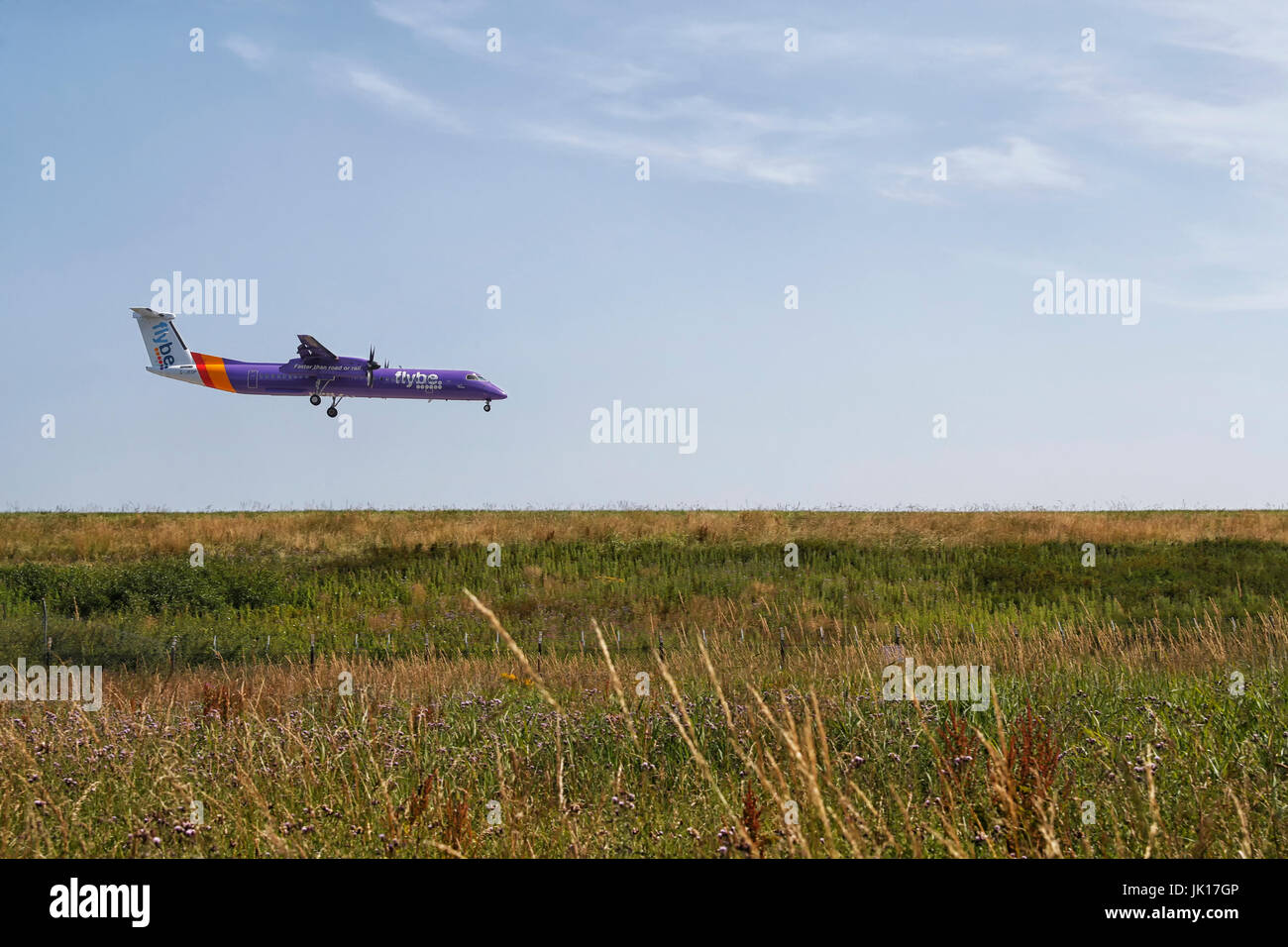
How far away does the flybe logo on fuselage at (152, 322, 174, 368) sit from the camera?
56125mm

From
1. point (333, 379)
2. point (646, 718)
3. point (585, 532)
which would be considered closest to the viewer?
point (646, 718)

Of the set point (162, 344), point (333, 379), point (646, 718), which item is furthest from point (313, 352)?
point (646, 718)

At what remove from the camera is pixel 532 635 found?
80.2 feet

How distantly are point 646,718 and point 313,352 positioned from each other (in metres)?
41.3

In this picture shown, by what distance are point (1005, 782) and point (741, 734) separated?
15.3 ft

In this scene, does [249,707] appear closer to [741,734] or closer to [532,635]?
[741,734]

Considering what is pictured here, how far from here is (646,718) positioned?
7.84 metres

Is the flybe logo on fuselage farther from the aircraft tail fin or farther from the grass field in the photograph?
the grass field

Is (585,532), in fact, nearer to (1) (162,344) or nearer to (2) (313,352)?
(2) (313,352)

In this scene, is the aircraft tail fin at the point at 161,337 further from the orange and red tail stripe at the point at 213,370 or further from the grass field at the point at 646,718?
the grass field at the point at 646,718

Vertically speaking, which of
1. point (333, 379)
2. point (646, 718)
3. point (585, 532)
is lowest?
point (646, 718)

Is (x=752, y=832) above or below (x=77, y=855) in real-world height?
above
